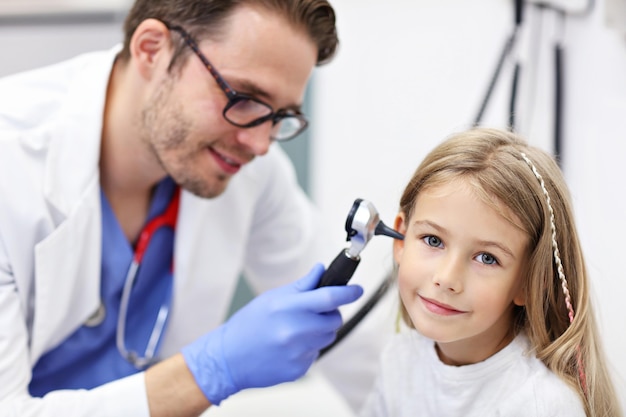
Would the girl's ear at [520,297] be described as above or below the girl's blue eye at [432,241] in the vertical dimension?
below

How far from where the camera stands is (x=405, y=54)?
1.90m

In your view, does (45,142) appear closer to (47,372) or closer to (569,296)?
(47,372)

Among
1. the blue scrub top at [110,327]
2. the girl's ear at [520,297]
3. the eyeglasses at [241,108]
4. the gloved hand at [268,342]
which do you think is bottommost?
the blue scrub top at [110,327]

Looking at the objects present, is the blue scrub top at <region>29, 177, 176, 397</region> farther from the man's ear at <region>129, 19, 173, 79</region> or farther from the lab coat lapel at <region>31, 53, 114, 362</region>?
the man's ear at <region>129, 19, 173, 79</region>

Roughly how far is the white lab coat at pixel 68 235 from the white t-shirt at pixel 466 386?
1.30 feet

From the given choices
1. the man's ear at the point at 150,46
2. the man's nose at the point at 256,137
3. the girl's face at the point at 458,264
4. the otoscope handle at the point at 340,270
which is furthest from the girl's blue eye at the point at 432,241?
the man's ear at the point at 150,46

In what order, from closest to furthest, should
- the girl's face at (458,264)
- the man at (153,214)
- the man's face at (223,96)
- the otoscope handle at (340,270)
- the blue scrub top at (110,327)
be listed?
the girl's face at (458,264), the otoscope handle at (340,270), the man at (153,214), the man's face at (223,96), the blue scrub top at (110,327)

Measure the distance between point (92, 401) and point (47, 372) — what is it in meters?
0.32

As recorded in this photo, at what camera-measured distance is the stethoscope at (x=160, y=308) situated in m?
1.40

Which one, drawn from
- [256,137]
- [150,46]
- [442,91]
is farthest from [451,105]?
[150,46]

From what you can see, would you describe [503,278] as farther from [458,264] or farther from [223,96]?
[223,96]

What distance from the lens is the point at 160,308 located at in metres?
1.49

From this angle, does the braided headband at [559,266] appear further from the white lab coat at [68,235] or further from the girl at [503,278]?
the white lab coat at [68,235]

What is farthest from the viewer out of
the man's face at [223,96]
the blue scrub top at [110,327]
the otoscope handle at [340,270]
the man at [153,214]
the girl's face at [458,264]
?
the blue scrub top at [110,327]
